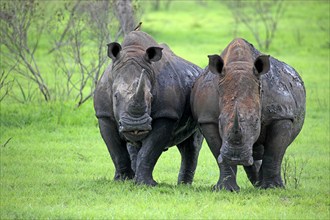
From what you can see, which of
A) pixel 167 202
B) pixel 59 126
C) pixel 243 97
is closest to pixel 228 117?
pixel 243 97

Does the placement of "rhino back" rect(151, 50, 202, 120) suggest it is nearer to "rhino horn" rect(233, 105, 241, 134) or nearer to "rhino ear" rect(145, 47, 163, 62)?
"rhino ear" rect(145, 47, 163, 62)

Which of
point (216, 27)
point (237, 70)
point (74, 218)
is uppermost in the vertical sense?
point (216, 27)

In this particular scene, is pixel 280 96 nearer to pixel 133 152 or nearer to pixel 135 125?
pixel 135 125

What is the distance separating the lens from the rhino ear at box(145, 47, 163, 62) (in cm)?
1008

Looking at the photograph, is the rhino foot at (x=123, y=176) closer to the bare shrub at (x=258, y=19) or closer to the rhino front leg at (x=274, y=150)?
the rhino front leg at (x=274, y=150)

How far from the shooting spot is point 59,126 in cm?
1584

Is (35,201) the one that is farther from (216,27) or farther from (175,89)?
(216,27)

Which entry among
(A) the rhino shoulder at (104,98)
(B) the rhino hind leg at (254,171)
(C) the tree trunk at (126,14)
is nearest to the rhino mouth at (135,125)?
(A) the rhino shoulder at (104,98)

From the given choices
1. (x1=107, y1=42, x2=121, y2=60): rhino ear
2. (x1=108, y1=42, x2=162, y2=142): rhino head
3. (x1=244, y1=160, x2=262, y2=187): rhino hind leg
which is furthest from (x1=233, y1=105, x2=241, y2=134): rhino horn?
(x1=244, y1=160, x2=262, y2=187): rhino hind leg

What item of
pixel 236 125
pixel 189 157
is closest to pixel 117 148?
pixel 189 157

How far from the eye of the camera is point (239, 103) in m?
9.30

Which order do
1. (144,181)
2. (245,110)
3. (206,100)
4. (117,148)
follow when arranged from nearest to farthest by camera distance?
(245,110) → (206,100) → (144,181) → (117,148)

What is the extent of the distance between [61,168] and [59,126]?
364 centimetres

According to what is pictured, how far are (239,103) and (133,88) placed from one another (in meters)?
1.29
